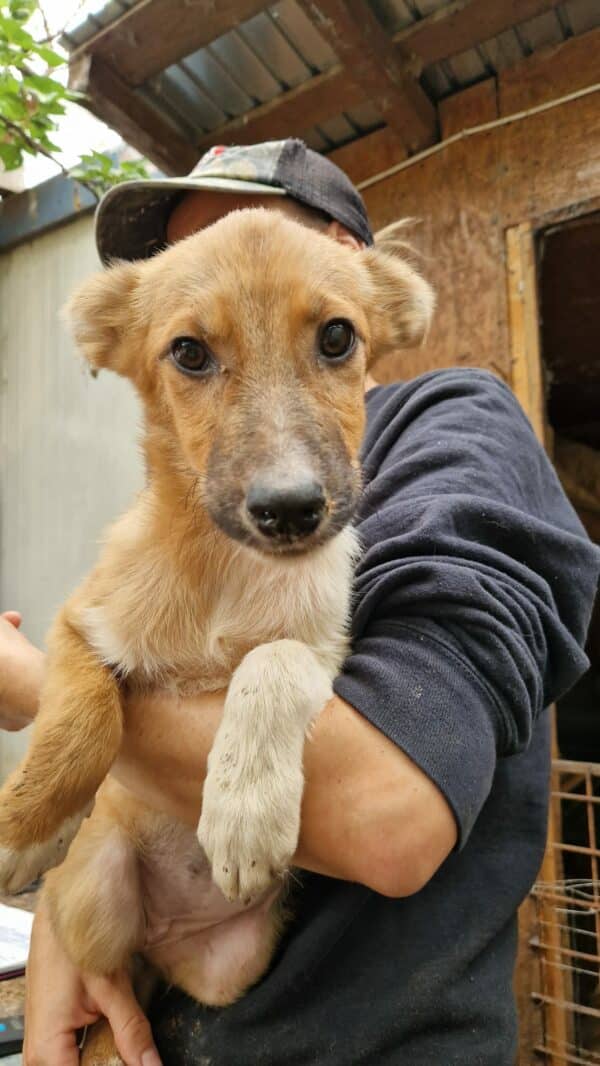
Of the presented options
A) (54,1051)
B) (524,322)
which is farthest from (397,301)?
(54,1051)

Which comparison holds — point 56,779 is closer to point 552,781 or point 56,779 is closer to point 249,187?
point 249,187

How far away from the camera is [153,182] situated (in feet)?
7.31

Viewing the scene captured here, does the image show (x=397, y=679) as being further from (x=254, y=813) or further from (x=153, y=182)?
(x=153, y=182)

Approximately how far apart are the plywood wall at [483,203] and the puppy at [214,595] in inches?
50.6

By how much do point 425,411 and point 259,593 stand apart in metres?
0.60

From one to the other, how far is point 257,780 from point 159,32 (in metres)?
2.96

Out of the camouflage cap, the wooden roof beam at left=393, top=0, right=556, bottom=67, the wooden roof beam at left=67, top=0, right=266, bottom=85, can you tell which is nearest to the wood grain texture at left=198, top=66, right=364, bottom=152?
the wooden roof beam at left=393, top=0, right=556, bottom=67

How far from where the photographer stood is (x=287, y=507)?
4.18ft

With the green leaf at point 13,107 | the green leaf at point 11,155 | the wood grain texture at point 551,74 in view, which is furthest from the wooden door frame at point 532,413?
the green leaf at point 11,155

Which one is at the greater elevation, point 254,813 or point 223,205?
point 223,205

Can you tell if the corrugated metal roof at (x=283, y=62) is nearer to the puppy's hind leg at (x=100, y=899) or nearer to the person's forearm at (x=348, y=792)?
the person's forearm at (x=348, y=792)

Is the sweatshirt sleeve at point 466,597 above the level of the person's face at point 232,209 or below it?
below

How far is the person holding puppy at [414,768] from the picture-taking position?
128cm

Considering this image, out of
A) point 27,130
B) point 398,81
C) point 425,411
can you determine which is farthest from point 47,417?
point 425,411
